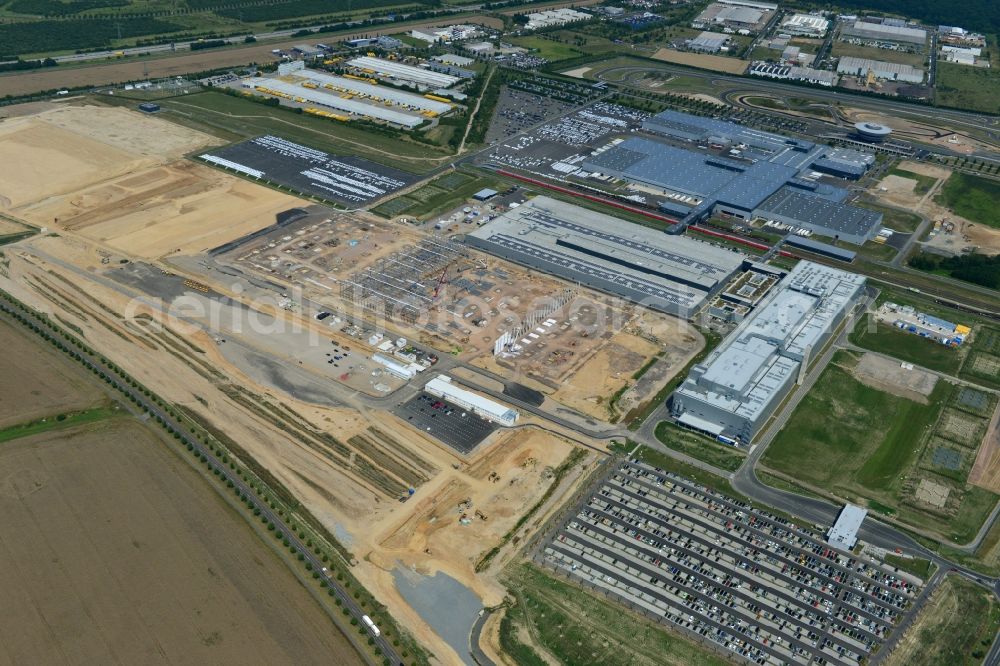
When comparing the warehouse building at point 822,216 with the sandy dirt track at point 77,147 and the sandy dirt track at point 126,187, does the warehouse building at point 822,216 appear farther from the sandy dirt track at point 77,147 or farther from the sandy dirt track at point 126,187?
the sandy dirt track at point 77,147

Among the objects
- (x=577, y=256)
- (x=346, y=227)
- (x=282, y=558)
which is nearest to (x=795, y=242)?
(x=577, y=256)

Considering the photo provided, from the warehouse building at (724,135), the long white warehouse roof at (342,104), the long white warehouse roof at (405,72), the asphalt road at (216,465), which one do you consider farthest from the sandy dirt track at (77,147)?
the warehouse building at (724,135)

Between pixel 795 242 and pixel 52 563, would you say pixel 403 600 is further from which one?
pixel 795 242

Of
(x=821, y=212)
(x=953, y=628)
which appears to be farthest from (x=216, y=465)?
(x=821, y=212)

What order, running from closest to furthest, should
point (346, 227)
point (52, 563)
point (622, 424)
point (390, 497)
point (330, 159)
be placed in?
point (52, 563) < point (390, 497) < point (622, 424) < point (346, 227) < point (330, 159)

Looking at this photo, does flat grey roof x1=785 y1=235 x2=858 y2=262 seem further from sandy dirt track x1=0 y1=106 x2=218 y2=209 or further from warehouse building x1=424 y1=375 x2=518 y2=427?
sandy dirt track x1=0 y1=106 x2=218 y2=209

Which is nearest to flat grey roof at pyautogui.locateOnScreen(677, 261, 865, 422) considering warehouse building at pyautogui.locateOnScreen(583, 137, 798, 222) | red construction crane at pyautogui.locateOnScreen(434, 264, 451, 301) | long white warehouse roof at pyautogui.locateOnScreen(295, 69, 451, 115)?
warehouse building at pyautogui.locateOnScreen(583, 137, 798, 222)

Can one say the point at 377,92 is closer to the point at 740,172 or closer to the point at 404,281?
the point at 740,172

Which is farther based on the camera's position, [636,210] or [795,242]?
[636,210]
